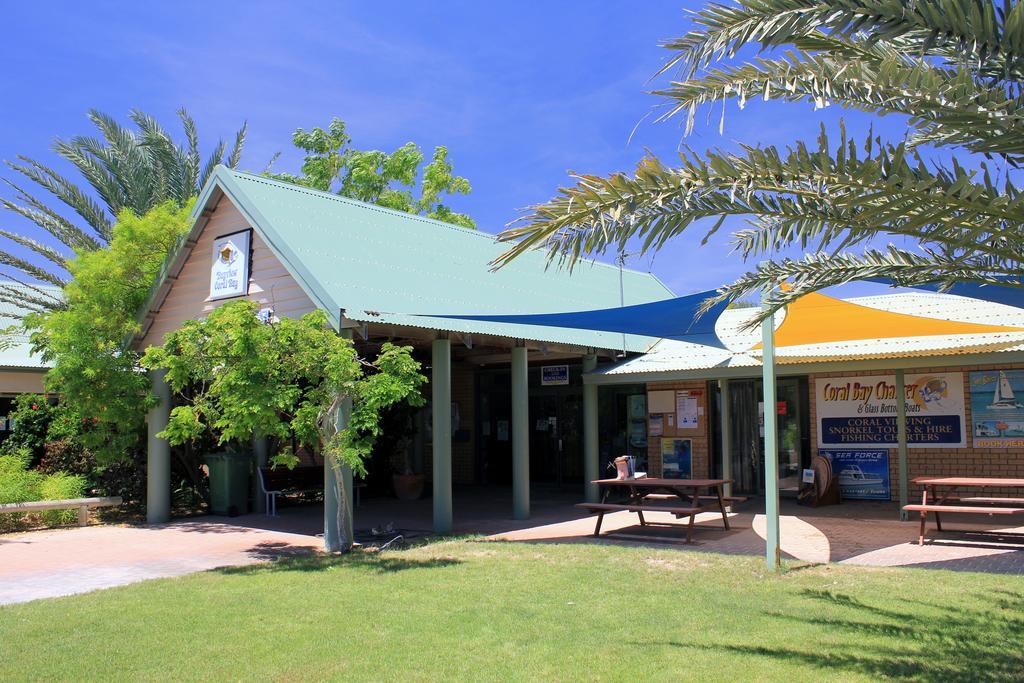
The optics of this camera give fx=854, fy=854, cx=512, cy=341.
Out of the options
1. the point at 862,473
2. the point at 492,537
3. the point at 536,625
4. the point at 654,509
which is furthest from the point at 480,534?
the point at 862,473

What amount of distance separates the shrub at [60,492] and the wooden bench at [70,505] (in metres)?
0.14

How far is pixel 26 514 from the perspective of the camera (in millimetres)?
13664

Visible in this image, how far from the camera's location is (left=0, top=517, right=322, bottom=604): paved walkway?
870cm

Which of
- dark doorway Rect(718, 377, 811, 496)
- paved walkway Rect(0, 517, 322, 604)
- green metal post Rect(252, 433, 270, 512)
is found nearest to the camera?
paved walkway Rect(0, 517, 322, 604)

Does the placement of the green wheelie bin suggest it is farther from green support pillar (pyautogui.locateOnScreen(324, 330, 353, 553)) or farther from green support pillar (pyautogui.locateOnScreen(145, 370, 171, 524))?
green support pillar (pyautogui.locateOnScreen(324, 330, 353, 553))

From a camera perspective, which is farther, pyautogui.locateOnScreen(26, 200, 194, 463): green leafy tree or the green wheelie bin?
the green wheelie bin

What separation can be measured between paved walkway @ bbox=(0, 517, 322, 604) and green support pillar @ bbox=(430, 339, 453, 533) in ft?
5.45

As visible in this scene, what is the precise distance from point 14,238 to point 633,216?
56.3 feet

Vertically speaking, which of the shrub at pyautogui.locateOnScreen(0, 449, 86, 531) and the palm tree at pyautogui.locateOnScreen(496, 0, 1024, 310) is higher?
the palm tree at pyautogui.locateOnScreen(496, 0, 1024, 310)

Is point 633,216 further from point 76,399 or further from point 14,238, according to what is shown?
point 14,238

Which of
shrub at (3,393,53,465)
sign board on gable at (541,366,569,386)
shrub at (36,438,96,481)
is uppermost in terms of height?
sign board on gable at (541,366,569,386)

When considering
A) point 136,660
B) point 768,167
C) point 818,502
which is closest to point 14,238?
point 136,660

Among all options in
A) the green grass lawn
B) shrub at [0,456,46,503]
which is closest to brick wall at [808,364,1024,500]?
the green grass lawn

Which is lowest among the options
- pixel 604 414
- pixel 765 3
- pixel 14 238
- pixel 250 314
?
pixel 604 414
